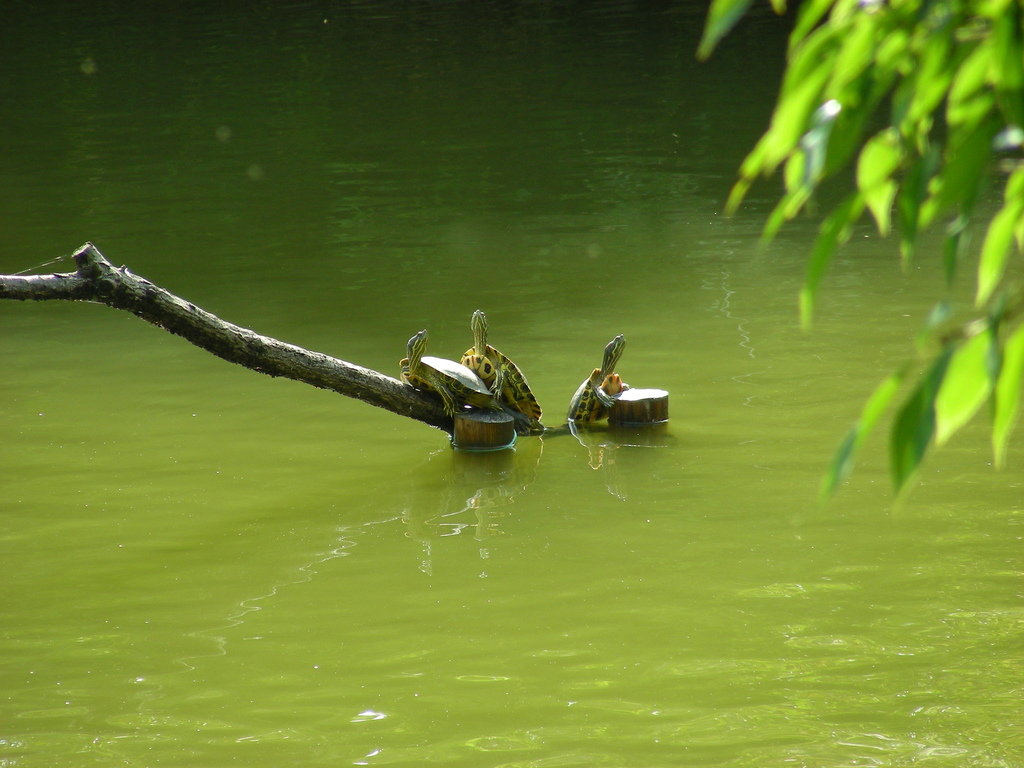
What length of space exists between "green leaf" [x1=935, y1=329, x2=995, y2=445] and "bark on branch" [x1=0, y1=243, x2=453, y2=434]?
4.17 metres

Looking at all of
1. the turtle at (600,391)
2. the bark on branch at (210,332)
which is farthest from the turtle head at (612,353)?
the bark on branch at (210,332)

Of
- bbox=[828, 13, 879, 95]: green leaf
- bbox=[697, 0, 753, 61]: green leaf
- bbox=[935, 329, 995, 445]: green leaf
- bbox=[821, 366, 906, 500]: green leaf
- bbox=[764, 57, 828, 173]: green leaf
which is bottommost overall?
bbox=[821, 366, 906, 500]: green leaf

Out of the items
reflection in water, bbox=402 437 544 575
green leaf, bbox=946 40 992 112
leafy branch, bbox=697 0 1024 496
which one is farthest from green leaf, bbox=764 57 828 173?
reflection in water, bbox=402 437 544 575

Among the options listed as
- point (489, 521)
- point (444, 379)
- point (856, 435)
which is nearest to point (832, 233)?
point (856, 435)

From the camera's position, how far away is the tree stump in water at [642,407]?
237 inches

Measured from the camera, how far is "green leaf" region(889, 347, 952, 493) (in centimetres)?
107

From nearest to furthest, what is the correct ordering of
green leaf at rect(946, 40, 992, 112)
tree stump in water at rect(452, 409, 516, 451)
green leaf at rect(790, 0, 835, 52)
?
green leaf at rect(946, 40, 992, 112) < green leaf at rect(790, 0, 835, 52) < tree stump in water at rect(452, 409, 516, 451)

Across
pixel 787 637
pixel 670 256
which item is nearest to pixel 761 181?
pixel 670 256

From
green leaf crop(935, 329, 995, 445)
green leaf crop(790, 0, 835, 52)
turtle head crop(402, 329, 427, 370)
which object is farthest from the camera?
turtle head crop(402, 329, 427, 370)

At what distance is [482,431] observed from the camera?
5934 mm

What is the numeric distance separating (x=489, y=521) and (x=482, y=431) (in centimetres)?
98

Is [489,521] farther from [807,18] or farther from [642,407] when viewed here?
Answer: [807,18]

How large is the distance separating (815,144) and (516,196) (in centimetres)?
1098

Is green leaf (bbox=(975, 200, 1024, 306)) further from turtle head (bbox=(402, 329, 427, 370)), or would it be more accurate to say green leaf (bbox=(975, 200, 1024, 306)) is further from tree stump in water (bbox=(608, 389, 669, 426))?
tree stump in water (bbox=(608, 389, 669, 426))
